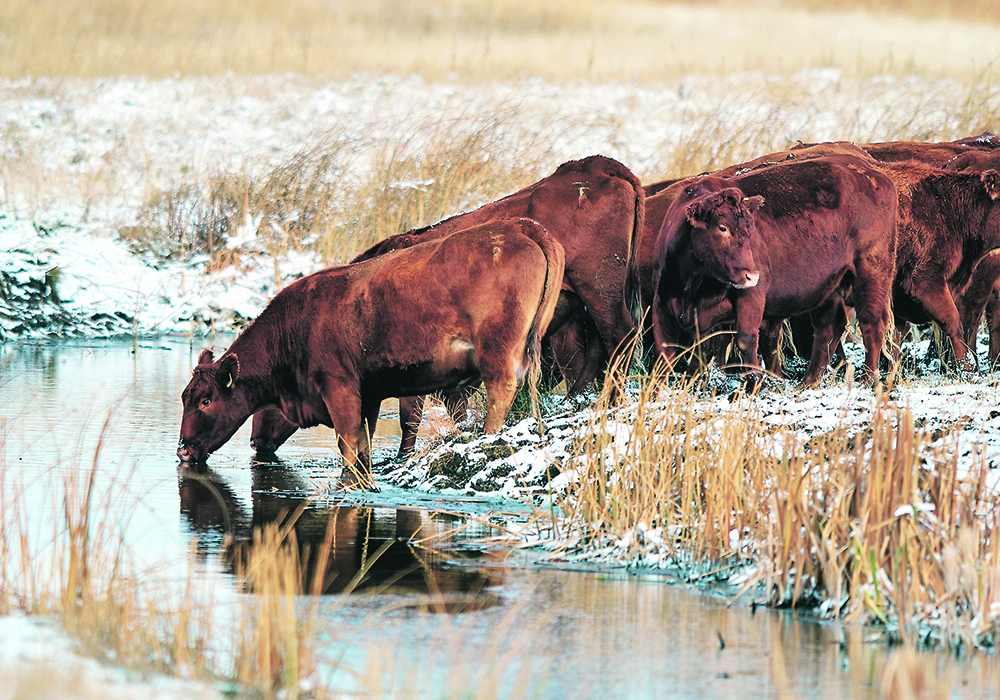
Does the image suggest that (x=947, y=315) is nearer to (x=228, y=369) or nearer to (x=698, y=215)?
(x=698, y=215)

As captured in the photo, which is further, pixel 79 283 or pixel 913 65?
pixel 913 65

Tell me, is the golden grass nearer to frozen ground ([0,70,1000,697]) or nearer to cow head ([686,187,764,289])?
frozen ground ([0,70,1000,697])

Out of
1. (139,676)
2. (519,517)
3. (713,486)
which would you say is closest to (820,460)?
(713,486)

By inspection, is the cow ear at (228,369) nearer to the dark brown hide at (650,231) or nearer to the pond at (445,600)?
the pond at (445,600)

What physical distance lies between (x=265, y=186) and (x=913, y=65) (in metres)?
22.4

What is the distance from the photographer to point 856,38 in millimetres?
40812

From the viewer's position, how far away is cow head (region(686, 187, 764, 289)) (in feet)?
29.8

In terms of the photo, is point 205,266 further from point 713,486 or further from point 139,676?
point 139,676

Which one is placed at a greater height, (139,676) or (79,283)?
(79,283)

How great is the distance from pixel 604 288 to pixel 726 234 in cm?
125

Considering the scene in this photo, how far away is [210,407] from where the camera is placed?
360 inches

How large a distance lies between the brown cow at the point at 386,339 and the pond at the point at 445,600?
0.38 meters

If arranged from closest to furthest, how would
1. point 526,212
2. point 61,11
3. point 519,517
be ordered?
point 519,517 < point 526,212 < point 61,11

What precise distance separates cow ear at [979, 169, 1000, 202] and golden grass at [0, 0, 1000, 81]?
23602 mm
